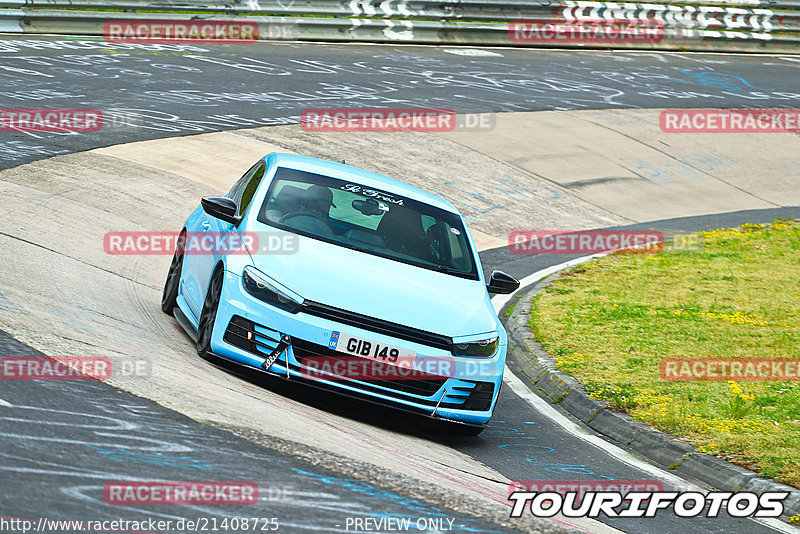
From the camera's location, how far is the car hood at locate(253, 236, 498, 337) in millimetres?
6898

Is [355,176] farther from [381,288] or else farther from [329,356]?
[329,356]

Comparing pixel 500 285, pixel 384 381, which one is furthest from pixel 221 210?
pixel 500 285

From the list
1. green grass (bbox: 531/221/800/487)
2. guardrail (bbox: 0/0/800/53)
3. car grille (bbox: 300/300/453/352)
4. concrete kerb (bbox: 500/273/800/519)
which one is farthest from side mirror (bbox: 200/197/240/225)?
guardrail (bbox: 0/0/800/53)

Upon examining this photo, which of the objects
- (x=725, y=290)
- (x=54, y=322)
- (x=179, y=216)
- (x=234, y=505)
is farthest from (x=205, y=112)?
(x=234, y=505)

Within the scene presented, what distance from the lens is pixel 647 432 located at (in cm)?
788

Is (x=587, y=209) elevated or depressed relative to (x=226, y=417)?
depressed

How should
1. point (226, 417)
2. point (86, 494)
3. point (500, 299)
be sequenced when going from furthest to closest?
1. point (500, 299)
2. point (226, 417)
3. point (86, 494)

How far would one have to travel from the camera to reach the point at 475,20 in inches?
1070

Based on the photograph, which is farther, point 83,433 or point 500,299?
point 500,299

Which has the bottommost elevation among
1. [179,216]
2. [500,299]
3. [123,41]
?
[500,299]

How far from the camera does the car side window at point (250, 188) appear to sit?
831 cm

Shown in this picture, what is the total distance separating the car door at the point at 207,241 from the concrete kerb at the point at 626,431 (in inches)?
120

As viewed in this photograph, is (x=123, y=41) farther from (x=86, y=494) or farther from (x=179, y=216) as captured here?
(x=86, y=494)

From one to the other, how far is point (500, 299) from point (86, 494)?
8446 millimetres
